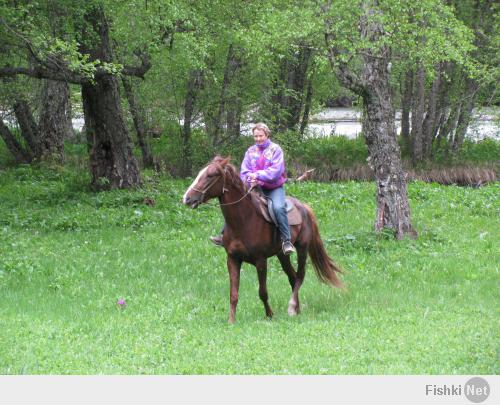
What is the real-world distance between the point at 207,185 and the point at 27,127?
19916mm

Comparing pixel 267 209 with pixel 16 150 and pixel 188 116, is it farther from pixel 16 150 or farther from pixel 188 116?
pixel 16 150

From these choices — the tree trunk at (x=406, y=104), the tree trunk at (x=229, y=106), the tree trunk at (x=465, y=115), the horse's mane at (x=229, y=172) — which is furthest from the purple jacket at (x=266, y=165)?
the tree trunk at (x=406, y=104)

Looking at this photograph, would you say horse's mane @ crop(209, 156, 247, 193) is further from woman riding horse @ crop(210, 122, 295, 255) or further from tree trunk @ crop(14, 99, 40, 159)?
tree trunk @ crop(14, 99, 40, 159)

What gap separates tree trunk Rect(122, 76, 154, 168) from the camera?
80.8 feet

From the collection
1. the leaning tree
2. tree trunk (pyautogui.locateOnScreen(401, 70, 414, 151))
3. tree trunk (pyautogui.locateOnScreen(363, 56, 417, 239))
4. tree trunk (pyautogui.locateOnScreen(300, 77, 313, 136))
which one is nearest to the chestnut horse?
tree trunk (pyautogui.locateOnScreen(363, 56, 417, 239))

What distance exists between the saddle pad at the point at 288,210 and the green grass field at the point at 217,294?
139 cm

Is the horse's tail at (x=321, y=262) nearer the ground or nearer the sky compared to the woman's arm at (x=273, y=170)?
nearer the ground

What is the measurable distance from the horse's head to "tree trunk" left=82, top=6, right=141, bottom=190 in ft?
36.7

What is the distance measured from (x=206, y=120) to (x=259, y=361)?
18.3 metres

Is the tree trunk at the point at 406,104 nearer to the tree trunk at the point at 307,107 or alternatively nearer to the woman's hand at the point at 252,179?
the tree trunk at the point at 307,107

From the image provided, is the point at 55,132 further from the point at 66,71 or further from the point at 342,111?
the point at 342,111

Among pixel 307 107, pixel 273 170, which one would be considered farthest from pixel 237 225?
pixel 307 107

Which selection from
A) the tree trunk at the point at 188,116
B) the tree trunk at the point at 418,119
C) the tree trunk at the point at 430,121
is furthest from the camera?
the tree trunk at the point at 430,121

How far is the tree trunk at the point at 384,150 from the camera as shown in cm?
1608
